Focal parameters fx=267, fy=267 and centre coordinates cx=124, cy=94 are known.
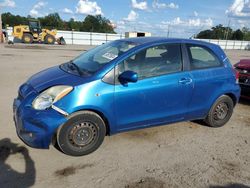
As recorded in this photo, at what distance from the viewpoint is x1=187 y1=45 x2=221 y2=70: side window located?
15.2ft

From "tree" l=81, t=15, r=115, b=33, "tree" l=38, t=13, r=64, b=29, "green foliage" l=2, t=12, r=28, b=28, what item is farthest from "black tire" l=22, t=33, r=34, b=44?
"tree" l=38, t=13, r=64, b=29

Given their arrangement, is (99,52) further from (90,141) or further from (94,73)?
(90,141)

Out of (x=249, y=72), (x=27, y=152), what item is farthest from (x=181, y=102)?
(x=249, y=72)

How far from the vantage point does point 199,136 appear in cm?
476

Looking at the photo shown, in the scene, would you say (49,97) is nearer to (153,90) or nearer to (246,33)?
(153,90)

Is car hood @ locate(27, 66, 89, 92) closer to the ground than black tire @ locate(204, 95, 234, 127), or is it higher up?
higher up

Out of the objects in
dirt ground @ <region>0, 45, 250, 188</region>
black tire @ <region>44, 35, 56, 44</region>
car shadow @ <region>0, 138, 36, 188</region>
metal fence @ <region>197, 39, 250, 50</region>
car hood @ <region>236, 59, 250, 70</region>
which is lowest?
metal fence @ <region>197, 39, 250, 50</region>

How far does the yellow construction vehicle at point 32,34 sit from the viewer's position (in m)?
30.1

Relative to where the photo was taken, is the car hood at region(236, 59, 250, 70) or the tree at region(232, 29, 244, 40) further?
the tree at region(232, 29, 244, 40)

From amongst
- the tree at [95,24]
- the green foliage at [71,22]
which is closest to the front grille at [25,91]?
the green foliage at [71,22]

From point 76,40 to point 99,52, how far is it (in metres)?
38.3

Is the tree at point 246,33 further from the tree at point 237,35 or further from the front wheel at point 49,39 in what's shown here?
the front wheel at point 49,39

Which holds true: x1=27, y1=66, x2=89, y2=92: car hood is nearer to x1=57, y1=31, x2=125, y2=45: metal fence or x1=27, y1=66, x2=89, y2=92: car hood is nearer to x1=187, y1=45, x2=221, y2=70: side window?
x1=187, y1=45, x2=221, y2=70: side window

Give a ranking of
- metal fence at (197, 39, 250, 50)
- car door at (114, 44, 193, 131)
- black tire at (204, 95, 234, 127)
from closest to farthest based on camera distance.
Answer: car door at (114, 44, 193, 131) < black tire at (204, 95, 234, 127) < metal fence at (197, 39, 250, 50)
